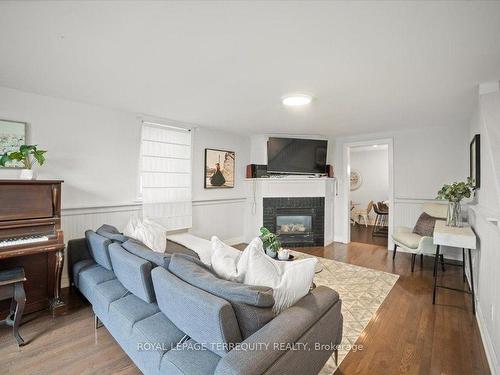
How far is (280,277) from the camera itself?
1.57 metres

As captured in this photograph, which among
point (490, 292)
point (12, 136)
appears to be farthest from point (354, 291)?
point (12, 136)

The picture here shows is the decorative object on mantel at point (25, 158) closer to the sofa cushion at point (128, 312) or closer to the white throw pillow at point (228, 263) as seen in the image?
the sofa cushion at point (128, 312)

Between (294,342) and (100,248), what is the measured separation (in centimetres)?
210

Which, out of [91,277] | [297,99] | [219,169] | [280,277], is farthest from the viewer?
[219,169]

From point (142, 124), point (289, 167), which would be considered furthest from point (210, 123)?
point (289, 167)

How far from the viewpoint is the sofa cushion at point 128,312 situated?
1.68m

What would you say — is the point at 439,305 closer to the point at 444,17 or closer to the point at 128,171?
the point at 444,17

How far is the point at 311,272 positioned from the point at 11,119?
3.36 metres

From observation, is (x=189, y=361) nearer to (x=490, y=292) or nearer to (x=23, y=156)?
(x=490, y=292)

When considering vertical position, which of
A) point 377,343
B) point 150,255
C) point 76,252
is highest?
point 150,255

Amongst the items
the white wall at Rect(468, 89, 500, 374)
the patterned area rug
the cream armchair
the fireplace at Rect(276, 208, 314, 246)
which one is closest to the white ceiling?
the white wall at Rect(468, 89, 500, 374)

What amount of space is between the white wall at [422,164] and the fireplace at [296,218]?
4.48 ft

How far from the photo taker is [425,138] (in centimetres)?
446

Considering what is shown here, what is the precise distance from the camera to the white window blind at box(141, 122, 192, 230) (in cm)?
380
